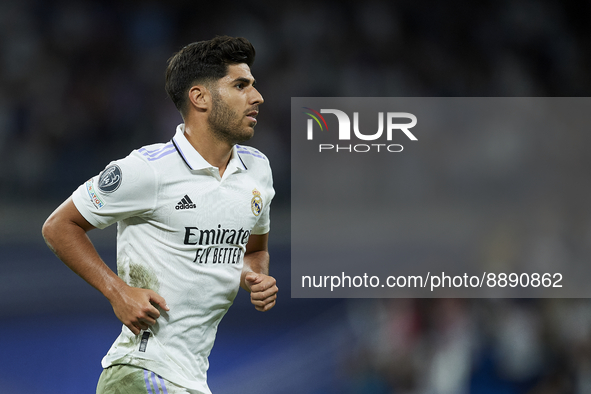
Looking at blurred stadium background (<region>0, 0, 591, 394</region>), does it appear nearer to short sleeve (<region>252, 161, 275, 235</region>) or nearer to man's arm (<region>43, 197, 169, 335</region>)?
short sleeve (<region>252, 161, 275, 235</region>)

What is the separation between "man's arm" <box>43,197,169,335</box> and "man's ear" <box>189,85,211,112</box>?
1.68 ft

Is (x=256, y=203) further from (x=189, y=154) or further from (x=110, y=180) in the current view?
(x=110, y=180)

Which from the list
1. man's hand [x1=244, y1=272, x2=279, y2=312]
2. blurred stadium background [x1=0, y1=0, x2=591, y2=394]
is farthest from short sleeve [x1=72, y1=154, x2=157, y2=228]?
blurred stadium background [x1=0, y1=0, x2=591, y2=394]

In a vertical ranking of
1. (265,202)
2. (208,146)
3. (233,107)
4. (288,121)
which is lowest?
(265,202)

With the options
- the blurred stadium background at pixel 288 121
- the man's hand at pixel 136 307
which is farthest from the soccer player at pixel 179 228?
the blurred stadium background at pixel 288 121

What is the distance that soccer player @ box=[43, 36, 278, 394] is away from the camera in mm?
1698

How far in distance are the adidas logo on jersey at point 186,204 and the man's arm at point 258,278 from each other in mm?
287

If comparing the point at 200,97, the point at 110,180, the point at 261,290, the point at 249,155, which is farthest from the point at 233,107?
the point at 261,290

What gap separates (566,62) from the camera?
14.0 feet

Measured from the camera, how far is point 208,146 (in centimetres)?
189

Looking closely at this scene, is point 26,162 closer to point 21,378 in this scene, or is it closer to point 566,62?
point 21,378

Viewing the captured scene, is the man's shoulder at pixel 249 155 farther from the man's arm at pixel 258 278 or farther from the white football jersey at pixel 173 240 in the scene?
the man's arm at pixel 258 278

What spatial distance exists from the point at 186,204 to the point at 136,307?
1.13 feet

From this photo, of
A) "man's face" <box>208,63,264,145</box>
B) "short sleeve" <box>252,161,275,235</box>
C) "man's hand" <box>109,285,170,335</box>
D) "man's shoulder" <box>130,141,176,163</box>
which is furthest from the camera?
"short sleeve" <box>252,161,275,235</box>
